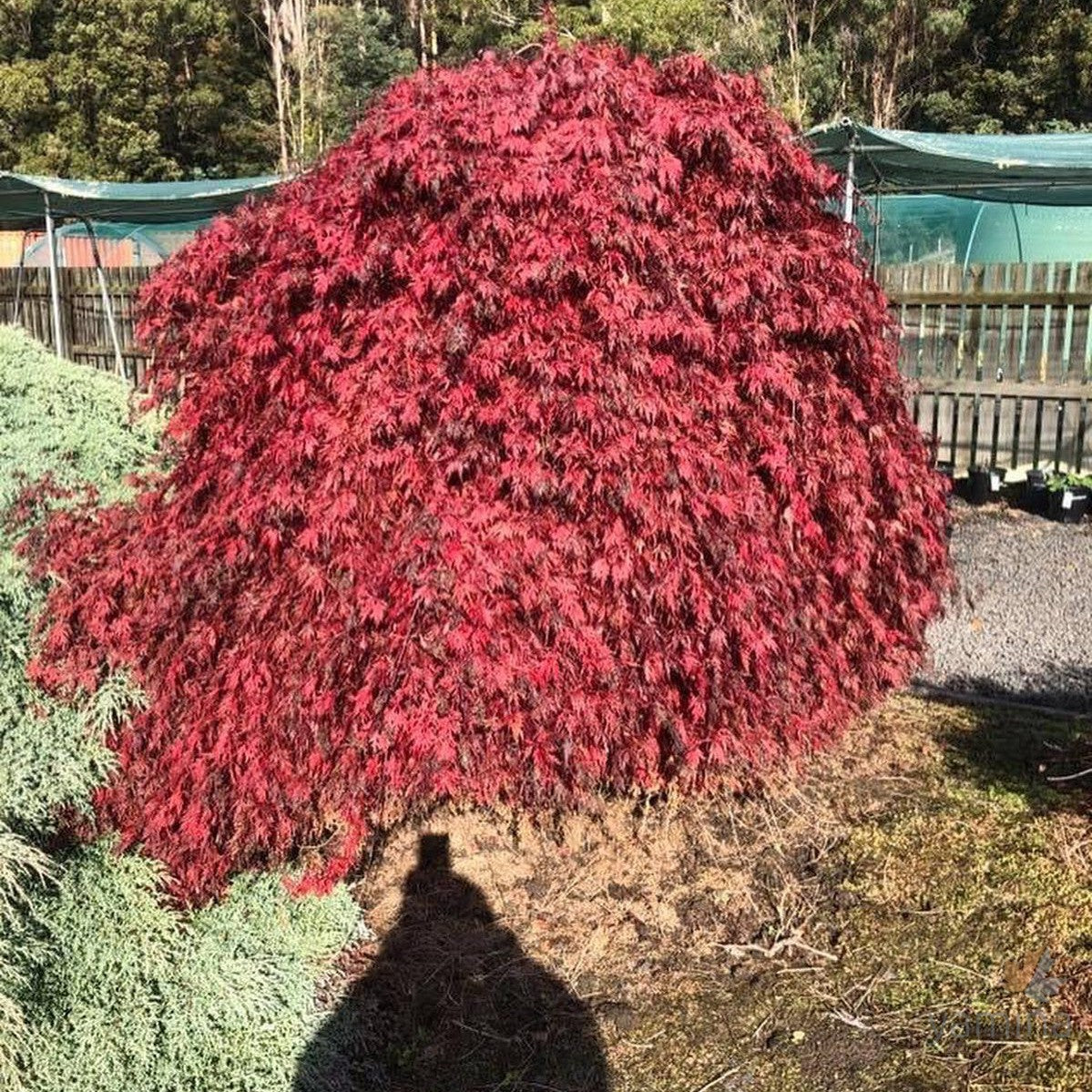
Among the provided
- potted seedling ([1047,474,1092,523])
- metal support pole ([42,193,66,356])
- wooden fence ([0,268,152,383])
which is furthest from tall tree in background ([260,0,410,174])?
potted seedling ([1047,474,1092,523])

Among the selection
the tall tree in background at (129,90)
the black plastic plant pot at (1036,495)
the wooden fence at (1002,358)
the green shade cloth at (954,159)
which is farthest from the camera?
the tall tree in background at (129,90)

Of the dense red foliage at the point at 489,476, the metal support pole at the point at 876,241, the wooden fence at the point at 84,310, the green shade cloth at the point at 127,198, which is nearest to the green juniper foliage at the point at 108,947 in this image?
the dense red foliage at the point at 489,476

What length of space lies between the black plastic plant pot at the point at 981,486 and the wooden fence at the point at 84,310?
733 cm

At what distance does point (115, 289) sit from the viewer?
10.6m

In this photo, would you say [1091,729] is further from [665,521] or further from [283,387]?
[283,387]

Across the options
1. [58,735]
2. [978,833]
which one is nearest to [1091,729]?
[978,833]

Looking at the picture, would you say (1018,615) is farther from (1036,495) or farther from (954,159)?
(954,159)

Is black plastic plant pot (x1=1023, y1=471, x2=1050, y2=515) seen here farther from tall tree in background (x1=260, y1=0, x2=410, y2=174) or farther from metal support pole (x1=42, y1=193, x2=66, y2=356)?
tall tree in background (x1=260, y1=0, x2=410, y2=174)

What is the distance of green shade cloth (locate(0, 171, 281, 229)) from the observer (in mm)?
9703

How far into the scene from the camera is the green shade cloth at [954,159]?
7.83m

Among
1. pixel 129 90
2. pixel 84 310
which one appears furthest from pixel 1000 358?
pixel 129 90

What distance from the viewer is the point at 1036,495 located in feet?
21.9

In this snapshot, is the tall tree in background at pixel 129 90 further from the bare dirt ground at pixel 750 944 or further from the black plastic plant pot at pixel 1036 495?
the bare dirt ground at pixel 750 944

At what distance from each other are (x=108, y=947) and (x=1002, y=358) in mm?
7073
